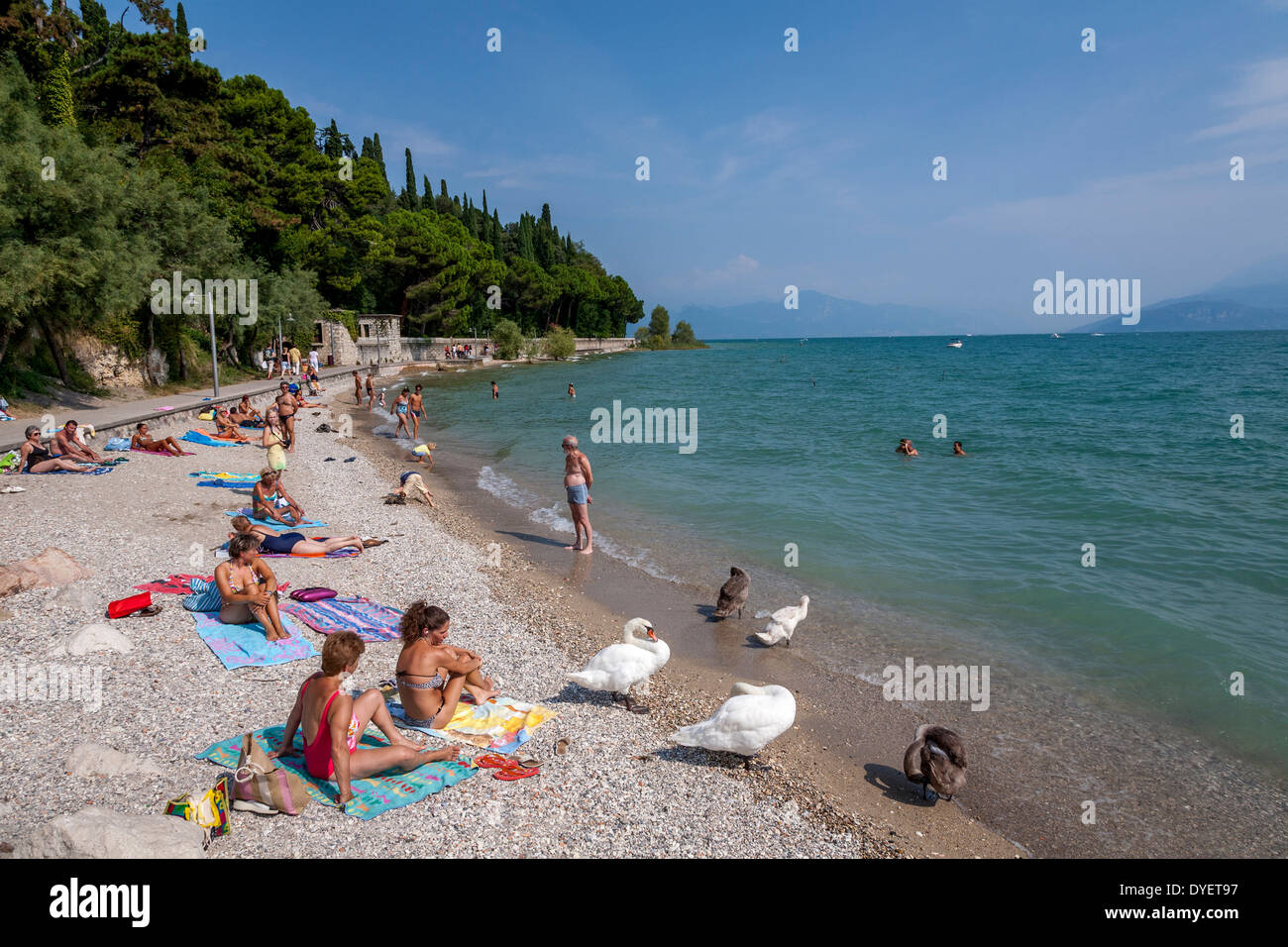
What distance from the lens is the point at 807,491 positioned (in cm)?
1777

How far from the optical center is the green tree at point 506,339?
261 feet

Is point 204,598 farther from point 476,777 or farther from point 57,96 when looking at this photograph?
point 57,96

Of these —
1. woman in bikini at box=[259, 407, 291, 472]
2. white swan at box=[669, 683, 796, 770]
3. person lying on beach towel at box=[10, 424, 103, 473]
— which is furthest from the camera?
woman in bikini at box=[259, 407, 291, 472]

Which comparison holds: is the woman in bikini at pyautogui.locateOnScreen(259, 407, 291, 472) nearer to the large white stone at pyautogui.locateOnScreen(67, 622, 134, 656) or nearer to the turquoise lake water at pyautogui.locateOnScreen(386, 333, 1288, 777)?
the turquoise lake water at pyautogui.locateOnScreen(386, 333, 1288, 777)

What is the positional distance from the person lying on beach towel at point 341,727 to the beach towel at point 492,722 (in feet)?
2.10

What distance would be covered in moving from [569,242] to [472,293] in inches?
2263

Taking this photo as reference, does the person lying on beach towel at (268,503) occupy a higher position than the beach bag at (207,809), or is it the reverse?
the person lying on beach towel at (268,503)

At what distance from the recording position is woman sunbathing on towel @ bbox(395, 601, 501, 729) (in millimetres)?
5816

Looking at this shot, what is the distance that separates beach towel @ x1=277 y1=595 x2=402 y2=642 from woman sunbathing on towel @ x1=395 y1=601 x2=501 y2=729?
6.14 ft

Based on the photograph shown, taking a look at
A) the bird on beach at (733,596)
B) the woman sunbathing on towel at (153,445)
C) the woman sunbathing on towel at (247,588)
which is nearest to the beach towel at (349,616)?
the woman sunbathing on towel at (247,588)

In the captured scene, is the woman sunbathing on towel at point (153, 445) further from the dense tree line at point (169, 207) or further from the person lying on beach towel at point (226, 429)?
the dense tree line at point (169, 207)

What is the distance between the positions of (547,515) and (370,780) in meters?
10.4

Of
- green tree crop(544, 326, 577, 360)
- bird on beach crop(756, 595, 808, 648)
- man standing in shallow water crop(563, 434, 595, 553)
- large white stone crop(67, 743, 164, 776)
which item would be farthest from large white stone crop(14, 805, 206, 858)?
green tree crop(544, 326, 577, 360)

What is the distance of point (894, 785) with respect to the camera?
237 inches
